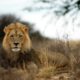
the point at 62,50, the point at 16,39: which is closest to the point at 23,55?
the point at 16,39

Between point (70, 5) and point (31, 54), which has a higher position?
point (70, 5)

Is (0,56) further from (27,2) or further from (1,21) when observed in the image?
(27,2)

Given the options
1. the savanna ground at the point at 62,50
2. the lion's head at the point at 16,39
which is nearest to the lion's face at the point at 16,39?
the lion's head at the point at 16,39

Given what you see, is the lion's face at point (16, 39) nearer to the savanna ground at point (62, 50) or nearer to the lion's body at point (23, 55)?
the lion's body at point (23, 55)

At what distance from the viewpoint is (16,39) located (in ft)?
14.8

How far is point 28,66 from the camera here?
446 cm

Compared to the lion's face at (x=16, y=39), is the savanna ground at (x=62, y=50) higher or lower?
lower

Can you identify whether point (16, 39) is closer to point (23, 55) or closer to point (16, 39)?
point (16, 39)

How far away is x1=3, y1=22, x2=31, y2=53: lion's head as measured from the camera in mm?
4488

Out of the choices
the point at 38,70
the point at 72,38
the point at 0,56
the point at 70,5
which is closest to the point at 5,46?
the point at 0,56

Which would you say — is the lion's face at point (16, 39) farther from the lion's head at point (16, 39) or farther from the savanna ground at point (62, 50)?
the savanna ground at point (62, 50)

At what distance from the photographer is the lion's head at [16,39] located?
449 cm

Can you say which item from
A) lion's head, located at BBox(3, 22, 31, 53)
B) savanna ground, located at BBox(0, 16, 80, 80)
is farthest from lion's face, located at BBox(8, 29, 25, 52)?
savanna ground, located at BBox(0, 16, 80, 80)

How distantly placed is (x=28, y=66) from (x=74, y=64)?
0.53 m
